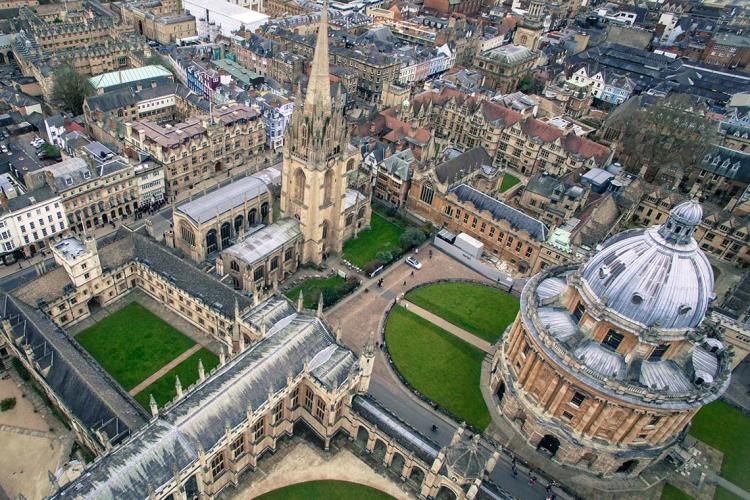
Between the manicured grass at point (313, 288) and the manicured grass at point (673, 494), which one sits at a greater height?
the manicured grass at point (313, 288)

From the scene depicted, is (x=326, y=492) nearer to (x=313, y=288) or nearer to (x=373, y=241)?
(x=313, y=288)

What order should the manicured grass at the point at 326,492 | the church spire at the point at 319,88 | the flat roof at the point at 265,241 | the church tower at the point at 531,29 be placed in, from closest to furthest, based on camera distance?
the manicured grass at the point at 326,492
the church spire at the point at 319,88
the flat roof at the point at 265,241
the church tower at the point at 531,29

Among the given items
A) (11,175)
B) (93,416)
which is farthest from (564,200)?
(11,175)

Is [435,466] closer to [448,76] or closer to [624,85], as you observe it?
[448,76]

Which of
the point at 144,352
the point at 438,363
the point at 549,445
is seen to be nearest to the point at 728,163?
the point at 549,445

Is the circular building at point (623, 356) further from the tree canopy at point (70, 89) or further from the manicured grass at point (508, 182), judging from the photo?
the tree canopy at point (70, 89)

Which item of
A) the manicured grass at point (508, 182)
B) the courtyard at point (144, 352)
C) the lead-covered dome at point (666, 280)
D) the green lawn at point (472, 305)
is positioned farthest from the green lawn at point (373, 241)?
the lead-covered dome at point (666, 280)

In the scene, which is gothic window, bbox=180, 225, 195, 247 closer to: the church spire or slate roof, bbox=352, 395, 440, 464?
the church spire
